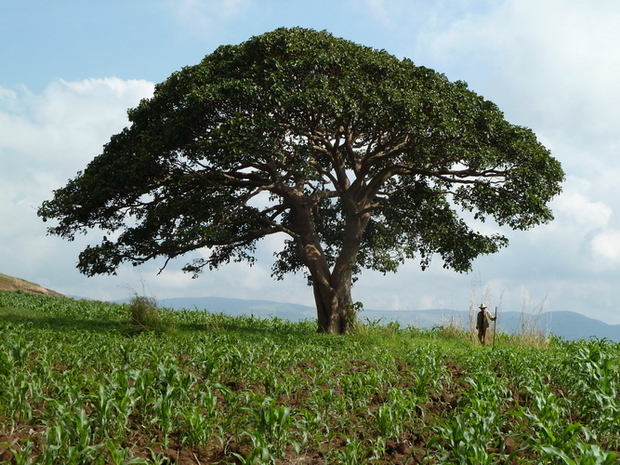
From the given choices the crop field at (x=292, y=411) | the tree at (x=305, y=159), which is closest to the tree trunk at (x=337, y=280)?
the tree at (x=305, y=159)

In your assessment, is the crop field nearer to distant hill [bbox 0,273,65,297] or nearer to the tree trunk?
the tree trunk

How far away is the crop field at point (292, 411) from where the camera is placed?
5059 millimetres

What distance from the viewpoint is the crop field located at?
5059 millimetres

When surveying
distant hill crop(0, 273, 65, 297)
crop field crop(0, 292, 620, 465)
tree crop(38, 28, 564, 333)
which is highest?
tree crop(38, 28, 564, 333)

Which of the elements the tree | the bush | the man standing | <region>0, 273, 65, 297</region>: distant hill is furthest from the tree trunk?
<region>0, 273, 65, 297</region>: distant hill

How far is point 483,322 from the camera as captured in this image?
17.2 metres

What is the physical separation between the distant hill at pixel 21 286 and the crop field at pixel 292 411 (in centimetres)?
3354

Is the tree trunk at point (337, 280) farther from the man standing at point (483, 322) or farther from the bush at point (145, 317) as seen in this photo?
the bush at point (145, 317)

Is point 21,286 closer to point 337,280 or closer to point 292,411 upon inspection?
point 337,280

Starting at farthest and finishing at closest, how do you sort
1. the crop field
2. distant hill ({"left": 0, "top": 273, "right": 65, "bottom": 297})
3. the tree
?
distant hill ({"left": 0, "top": 273, "right": 65, "bottom": 297}), the tree, the crop field

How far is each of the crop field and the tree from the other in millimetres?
6330

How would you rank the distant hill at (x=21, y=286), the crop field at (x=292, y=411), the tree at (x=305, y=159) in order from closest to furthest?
the crop field at (x=292, y=411)
the tree at (x=305, y=159)
the distant hill at (x=21, y=286)

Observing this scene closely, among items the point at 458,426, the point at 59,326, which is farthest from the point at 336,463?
the point at 59,326

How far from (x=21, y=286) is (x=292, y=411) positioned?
41.2 m
